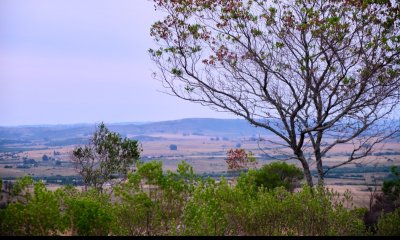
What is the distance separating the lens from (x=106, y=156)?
2261 cm

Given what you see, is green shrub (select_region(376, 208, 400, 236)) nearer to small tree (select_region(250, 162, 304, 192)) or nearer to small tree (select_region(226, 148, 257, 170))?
small tree (select_region(226, 148, 257, 170))

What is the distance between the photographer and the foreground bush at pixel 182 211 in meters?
7.02

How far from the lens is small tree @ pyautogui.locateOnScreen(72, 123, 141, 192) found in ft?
72.6

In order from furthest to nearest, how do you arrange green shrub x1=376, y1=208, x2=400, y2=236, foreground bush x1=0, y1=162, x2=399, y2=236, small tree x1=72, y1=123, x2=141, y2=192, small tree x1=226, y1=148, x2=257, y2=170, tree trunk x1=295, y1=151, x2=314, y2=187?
small tree x1=72, y1=123, x2=141, y2=192 < small tree x1=226, y1=148, x2=257, y2=170 < tree trunk x1=295, y1=151, x2=314, y2=187 < green shrub x1=376, y1=208, x2=400, y2=236 < foreground bush x1=0, y1=162, x2=399, y2=236

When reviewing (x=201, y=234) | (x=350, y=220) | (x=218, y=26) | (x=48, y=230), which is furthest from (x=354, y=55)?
(x=48, y=230)

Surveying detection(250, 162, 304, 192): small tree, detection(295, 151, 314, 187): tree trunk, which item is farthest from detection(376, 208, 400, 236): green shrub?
detection(250, 162, 304, 192): small tree

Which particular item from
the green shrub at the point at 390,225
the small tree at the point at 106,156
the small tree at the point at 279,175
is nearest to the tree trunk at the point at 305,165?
the green shrub at the point at 390,225

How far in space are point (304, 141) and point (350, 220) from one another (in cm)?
439

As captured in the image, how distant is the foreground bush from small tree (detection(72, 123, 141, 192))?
13752 millimetres

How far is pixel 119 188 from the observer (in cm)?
805

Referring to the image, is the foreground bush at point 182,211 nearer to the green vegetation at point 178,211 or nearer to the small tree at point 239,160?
the green vegetation at point 178,211

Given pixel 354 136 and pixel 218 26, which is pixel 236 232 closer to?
pixel 354 136

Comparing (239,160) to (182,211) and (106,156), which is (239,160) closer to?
(106,156)

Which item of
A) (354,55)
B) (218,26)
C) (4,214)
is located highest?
(218,26)
